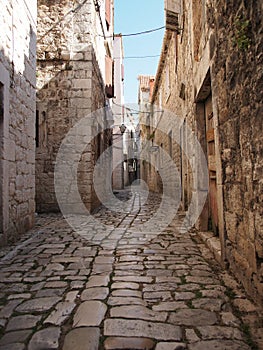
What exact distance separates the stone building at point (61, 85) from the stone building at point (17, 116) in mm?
2172

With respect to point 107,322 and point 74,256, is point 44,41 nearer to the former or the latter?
point 74,256

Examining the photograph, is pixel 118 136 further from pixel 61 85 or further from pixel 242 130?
pixel 242 130

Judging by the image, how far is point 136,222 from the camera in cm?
571

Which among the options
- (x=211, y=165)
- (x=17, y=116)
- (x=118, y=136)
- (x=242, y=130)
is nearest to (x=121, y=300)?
(x=242, y=130)

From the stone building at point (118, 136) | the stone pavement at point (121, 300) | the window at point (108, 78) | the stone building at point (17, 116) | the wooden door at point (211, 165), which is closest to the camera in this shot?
the stone pavement at point (121, 300)

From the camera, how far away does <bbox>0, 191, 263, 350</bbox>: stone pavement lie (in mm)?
1605

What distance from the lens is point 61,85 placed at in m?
7.35

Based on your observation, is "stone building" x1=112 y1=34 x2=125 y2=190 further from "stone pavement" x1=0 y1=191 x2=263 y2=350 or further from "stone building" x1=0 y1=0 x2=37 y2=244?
"stone pavement" x1=0 y1=191 x2=263 y2=350

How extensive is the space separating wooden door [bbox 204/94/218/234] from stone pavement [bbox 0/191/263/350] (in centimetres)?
57

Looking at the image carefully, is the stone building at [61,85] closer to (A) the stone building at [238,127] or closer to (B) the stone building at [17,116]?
(B) the stone building at [17,116]

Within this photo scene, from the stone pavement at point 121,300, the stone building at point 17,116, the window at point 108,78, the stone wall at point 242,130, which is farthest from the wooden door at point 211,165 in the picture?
the window at point 108,78

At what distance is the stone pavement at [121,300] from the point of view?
5.27ft

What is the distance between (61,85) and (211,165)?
517 cm

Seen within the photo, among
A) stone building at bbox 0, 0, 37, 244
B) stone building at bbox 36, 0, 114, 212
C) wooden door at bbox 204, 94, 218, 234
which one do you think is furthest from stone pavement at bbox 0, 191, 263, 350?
stone building at bbox 36, 0, 114, 212
